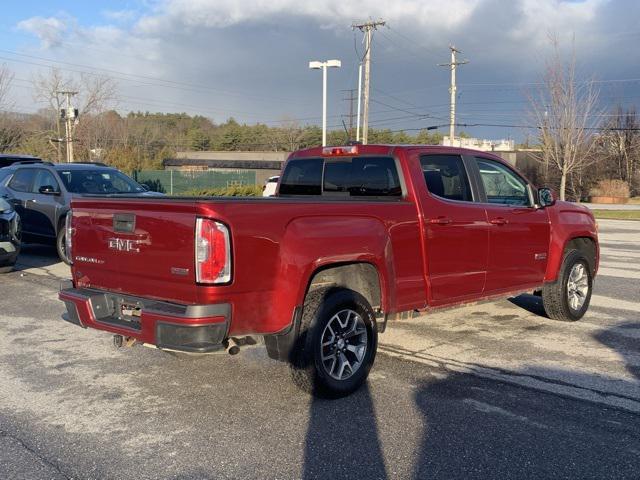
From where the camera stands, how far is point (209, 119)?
109 metres

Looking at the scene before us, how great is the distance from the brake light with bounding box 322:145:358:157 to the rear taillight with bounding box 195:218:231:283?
2245 mm

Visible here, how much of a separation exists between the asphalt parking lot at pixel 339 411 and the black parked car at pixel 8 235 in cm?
330

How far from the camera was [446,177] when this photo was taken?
6.02 m

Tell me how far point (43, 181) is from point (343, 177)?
7.95 meters

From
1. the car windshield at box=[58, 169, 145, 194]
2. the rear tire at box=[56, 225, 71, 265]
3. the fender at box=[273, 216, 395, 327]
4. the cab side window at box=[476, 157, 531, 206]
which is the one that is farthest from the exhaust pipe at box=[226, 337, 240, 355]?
the car windshield at box=[58, 169, 145, 194]

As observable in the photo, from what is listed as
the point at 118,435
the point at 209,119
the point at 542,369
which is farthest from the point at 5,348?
the point at 209,119

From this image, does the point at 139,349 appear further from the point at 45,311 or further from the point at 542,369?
the point at 542,369

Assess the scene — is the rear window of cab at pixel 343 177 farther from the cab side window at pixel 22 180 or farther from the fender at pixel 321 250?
the cab side window at pixel 22 180

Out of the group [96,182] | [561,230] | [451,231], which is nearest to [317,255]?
[451,231]

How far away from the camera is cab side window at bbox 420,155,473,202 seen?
581 centimetres

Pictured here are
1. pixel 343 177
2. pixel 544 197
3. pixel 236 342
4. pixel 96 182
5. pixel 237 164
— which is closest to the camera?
pixel 236 342

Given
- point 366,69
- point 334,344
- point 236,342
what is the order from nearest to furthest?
point 236,342 < point 334,344 < point 366,69

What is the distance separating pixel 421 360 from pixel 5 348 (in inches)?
158

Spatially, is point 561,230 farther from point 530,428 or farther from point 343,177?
point 530,428
